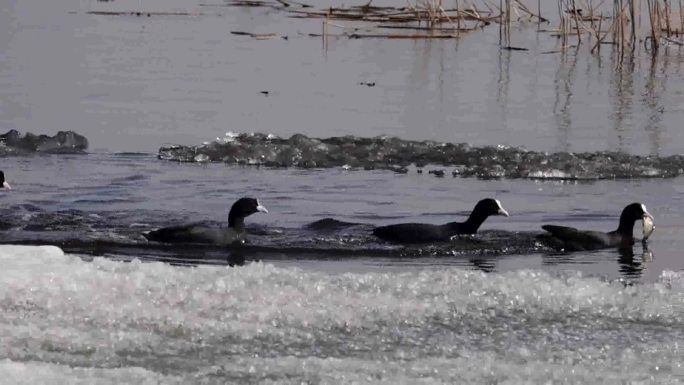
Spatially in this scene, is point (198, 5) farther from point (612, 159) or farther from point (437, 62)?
point (612, 159)

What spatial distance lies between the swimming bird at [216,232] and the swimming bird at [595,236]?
7.41 feet

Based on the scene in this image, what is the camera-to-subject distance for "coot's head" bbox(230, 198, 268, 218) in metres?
11.9

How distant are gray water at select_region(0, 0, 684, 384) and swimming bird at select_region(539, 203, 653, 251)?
14 centimetres

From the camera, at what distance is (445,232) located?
458 inches

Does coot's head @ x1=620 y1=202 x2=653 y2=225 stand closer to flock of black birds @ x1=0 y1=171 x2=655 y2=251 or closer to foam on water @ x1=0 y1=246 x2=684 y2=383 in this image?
flock of black birds @ x1=0 y1=171 x2=655 y2=251

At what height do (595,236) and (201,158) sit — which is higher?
(201,158)

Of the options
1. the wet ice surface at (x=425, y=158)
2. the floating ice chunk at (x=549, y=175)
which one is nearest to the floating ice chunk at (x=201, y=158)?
the wet ice surface at (x=425, y=158)

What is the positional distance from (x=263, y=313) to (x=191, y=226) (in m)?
4.07

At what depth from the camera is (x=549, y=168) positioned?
48.2 ft

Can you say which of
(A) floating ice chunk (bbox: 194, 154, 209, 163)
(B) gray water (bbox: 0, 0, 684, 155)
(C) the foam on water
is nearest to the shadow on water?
(C) the foam on water

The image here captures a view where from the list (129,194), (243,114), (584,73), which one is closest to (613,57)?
(584,73)

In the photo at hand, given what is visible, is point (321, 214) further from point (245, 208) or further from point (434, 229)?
point (434, 229)

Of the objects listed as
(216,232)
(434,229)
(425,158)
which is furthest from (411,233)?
(425,158)

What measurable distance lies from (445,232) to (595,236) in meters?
1.12
